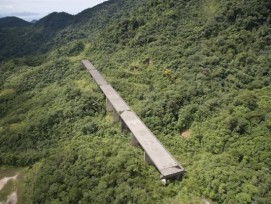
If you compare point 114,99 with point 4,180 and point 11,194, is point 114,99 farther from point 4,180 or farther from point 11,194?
point 11,194

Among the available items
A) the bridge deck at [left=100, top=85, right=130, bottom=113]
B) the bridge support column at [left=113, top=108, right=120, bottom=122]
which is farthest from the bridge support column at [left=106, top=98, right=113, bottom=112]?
the bridge support column at [left=113, top=108, right=120, bottom=122]

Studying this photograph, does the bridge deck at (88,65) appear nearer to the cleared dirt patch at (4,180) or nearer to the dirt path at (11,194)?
the cleared dirt patch at (4,180)

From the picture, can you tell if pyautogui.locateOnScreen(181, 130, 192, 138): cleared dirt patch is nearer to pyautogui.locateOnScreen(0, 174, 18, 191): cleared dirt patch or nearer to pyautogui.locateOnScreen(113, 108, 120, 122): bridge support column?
pyautogui.locateOnScreen(113, 108, 120, 122): bridge support column

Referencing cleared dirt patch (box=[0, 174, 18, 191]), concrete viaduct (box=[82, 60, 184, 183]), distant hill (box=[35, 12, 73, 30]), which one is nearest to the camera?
concrete viaduct (box=[82, 60, 184, 183])

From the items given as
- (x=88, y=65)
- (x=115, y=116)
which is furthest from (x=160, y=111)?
(x=88, y=65)

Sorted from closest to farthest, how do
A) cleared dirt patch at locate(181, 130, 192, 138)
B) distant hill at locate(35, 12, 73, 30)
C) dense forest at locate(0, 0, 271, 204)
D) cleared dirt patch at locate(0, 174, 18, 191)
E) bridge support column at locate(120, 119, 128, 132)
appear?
dense forest at locate(0, 0, 271, 204) → cleared dirt patch at locate(181, 130, 192, 138) → cleared dirt patch at locate(0, 174, 18, 191) → bridge support column at locate(120, 119, 128, 132) → distant hill at locate(35, 12, 73, 30)

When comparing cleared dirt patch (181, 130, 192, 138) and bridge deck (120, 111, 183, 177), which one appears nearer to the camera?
bridge deck (120, 111, 183, 177)

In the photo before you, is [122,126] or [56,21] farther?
[56,21]

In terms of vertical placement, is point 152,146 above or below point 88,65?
below
